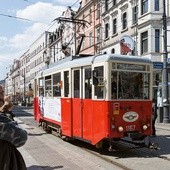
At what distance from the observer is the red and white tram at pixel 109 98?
11.2 meters

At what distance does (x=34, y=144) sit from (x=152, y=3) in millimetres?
20815

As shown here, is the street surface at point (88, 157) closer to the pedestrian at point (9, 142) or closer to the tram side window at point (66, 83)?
the tram side window at point (66, 83)

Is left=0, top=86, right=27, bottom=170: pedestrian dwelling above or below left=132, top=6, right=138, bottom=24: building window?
below

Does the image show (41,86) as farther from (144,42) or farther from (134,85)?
(144,42)

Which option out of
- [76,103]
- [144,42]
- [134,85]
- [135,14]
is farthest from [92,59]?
[135,14]

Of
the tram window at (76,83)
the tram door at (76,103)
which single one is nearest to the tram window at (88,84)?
the tram door at (76,103)

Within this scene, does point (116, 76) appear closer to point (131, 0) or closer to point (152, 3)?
point (152, 3)

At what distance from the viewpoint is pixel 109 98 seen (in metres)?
11.1

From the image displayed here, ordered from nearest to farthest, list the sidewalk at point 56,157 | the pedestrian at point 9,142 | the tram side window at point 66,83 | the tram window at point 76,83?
the pedestrian at point 9,142 → the sidewalk at point 56,157 → the tram window at point 76,83 → the tram side window at point 66,83

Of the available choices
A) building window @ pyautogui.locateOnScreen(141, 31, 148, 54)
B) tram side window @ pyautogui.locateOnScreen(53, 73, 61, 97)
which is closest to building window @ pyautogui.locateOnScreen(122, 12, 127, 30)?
building window @ pyautogui.locateOnScreen(141, 31, 148, 54)

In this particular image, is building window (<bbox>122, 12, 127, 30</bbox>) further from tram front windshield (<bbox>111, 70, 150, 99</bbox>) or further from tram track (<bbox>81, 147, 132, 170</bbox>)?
tram track (<bbox>81, 147, 132, 170</bbox>)

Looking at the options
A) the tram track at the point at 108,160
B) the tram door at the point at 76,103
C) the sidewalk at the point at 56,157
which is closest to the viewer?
the tram track at the point at 108,160

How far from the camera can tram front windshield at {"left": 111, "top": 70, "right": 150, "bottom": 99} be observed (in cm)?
1136

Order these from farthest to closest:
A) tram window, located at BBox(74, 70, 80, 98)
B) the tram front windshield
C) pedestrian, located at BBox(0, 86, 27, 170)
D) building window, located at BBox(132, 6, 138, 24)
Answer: building window, located at BBox(132, 6, 138, 24)
tram window, located at BBox(74, 70, 80, 98)
the tram front windshield
pedestrian, located at BBox(0, 86, 27, 170)
